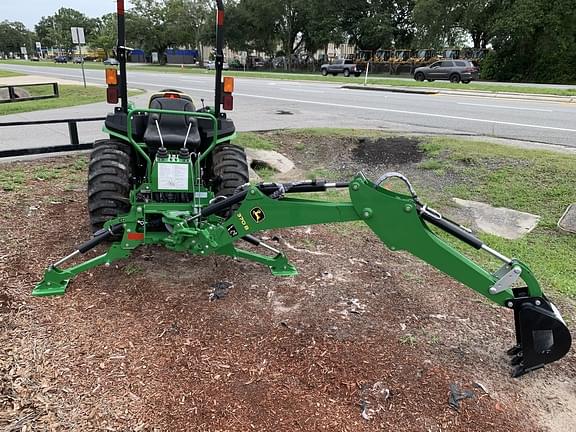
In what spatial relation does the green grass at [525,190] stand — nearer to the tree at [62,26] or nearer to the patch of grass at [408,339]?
the patch of grass at [408,339]

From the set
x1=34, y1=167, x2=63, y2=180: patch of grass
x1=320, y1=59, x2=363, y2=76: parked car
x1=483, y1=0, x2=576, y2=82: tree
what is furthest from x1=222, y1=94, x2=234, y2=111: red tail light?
x1=483, y1=0, x2=576, y2=82: tree

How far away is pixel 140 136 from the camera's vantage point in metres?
4.54

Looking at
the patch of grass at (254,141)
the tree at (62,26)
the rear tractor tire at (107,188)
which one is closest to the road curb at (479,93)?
the patch of grass at (254,141)

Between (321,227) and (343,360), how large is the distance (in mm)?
2455

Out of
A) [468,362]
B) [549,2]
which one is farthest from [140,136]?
[549,2]

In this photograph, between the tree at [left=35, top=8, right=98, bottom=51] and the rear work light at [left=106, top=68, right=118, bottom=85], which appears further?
the tree at [left=35, top=8, right=98, bottom=51]

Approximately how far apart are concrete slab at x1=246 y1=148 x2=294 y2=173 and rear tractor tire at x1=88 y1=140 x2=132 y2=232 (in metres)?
3.94

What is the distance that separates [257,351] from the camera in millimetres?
3279

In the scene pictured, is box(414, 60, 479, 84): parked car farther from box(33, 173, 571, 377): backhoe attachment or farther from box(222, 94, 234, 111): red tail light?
box(33, 173, 571, 377): backhoe attachment

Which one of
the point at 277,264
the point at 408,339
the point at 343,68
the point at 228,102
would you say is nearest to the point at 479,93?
the point at 343,68

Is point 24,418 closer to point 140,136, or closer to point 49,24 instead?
point 140,136

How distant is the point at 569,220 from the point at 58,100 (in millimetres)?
17298

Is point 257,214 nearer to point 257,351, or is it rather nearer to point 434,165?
point 257,351

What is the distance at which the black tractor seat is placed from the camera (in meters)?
4.17
